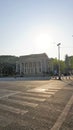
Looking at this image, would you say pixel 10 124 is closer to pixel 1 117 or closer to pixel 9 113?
pixel 1 117

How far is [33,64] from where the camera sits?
4033 inches

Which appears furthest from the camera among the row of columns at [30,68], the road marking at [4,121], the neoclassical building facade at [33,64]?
the row of columns at [30,68]

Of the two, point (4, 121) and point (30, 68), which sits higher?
point (30, 68)

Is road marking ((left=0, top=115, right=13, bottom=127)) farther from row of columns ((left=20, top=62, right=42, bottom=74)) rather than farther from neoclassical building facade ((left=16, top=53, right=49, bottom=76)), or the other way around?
row of columns ((left=20, top=62, right=42, bottom=74))

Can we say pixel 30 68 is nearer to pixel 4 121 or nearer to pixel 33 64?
pixel 33 64

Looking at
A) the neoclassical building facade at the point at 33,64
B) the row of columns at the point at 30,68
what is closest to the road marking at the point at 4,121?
the neoclassical building facade at the point at 33,64

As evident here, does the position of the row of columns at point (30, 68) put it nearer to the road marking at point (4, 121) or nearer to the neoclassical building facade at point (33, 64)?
the neoclassical building facade at point (33, 64)

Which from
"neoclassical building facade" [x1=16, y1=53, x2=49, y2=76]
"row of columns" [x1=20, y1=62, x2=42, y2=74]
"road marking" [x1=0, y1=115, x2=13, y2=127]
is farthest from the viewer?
"row of columns" [x1=20, y1=62, x2=42, y2=74]

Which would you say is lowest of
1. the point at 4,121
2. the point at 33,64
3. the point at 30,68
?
the point at 4,121

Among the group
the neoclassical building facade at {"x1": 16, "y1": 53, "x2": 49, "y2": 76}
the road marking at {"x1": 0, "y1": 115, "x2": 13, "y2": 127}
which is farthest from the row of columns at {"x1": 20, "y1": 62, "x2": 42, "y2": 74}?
the road marking at {"x1": 0, "y1": 115, "x2": 13, "y2": 127}

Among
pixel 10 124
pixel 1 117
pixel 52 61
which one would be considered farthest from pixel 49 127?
pixel 52 61

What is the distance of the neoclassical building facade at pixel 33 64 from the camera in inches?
3878

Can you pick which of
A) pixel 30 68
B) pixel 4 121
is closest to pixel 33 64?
pixel 30 68

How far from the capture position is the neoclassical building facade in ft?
323
